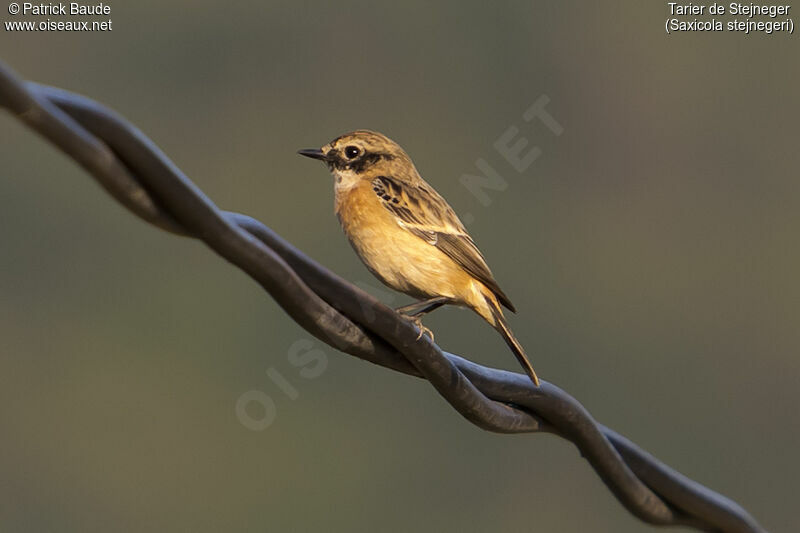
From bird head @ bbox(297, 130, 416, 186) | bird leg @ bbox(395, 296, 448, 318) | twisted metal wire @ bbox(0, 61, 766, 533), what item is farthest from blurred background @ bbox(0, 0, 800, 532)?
twisted metal wire @ bbox(0, 61, 766, 533)

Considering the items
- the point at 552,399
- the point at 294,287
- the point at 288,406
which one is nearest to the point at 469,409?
the point at 552,399

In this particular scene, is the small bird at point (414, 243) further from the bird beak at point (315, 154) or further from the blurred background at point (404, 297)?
the blurred background at point (404, 297)

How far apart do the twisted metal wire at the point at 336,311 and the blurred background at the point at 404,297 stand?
1994 centimetres

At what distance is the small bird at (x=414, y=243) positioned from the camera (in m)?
7.42

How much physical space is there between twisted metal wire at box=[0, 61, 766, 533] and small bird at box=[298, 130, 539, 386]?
4.10 ft

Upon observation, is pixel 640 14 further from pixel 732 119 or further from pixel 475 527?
pixel 475 527

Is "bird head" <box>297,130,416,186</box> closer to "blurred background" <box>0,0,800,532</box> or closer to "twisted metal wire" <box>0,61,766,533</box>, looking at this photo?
"twisted metal wire" <box>0,61,766,533</box>

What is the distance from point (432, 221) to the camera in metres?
7.74

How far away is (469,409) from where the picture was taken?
211 inches

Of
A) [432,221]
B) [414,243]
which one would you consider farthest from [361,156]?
[414,243]

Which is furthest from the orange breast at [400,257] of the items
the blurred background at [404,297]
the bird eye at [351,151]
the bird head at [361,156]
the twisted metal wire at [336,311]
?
the blurred background at [404,297]

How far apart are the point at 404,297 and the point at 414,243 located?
14.3m

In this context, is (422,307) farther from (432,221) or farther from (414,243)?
(432,221)

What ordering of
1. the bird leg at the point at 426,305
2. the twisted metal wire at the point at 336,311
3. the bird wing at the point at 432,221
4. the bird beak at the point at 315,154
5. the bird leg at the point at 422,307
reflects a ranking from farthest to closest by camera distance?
the bird beak at the point at 315,154 < the bird wing at the point at 432,221 < the bird leg at the point at 426,305 < the bird leg at the point at 422,307 < the twisted metal wire at the point at 336,311
